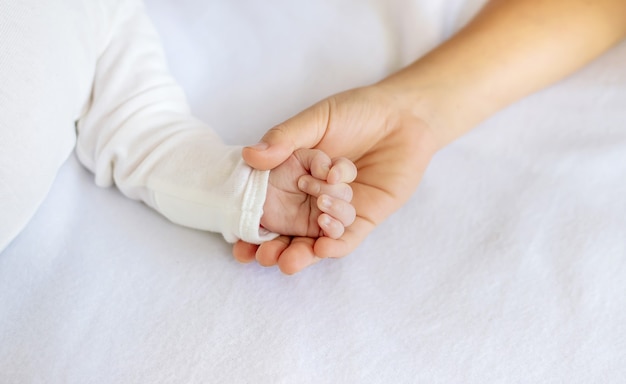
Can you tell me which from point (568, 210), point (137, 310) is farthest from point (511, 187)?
point (137, 310)

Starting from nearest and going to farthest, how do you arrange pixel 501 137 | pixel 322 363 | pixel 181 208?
1. pixel 322 363
2. pixel 181 208
3. pixel 501 137

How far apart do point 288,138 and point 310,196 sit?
7 centimetres

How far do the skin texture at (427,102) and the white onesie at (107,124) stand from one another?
0.19 feet

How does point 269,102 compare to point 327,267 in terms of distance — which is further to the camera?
point 269,102

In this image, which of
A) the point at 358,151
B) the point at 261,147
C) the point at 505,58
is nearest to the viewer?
the point at 261,147

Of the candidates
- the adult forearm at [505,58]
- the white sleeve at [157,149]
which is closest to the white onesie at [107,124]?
the white sleeve at [157,149]

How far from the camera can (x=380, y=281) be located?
660 mm

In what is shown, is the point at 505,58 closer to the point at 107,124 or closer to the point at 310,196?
the point at 310,196

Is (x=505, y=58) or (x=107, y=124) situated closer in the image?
(x=107, y=124)

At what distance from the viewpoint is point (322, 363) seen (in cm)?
59

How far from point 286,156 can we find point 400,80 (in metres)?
0.27

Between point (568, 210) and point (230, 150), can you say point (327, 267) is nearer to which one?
point (230, 150)

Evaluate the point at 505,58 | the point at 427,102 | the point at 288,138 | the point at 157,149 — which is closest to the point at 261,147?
the point at 288,138

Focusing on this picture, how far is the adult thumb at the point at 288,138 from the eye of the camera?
2.04 ft
